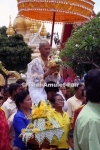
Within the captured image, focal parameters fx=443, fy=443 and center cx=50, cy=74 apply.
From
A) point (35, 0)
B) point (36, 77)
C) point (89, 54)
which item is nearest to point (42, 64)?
point (36, 77)

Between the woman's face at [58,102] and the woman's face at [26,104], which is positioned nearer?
the woman's face at [26,104]

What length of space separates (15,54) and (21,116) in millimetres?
26166

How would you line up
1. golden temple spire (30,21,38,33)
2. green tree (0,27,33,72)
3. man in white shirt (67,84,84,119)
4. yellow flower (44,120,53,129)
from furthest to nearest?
golden temple spire (30,21,38,33) → green tree (0,27,33,72) → man in white shirt (67,84,84,119) → yellow flower (44,120,53,129)

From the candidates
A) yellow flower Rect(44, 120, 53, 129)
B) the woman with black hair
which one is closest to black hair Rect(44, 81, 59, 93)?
the woman with black hair

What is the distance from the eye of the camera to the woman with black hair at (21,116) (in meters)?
5.37

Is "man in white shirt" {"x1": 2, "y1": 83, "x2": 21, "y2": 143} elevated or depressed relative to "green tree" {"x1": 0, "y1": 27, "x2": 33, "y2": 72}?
elevated

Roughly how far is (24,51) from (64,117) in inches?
1020

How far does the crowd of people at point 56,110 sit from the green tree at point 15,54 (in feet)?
77.1

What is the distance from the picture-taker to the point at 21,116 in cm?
543

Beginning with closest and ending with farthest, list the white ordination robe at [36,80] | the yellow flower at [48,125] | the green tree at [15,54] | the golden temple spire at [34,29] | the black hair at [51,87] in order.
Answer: the yellow flower at [48,125]
the black hair at [51,87]
the white ordination robe at [36,80]
the green tree at [15,54]
the golden temple spire at [34,29]

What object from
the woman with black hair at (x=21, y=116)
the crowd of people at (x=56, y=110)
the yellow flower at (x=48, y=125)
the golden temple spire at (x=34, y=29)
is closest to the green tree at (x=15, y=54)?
the golden temple spire at (x=34, y=29)

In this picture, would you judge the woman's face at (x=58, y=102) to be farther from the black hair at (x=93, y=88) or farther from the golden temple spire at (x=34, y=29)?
the golden temple spire at (x=34, y=29)

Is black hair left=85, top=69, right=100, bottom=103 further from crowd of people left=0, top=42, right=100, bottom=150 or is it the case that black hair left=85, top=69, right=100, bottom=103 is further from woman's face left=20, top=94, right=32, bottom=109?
woman's face left=20, top=94, right=32, bottom=109

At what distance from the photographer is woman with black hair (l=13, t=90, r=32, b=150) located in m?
5.37
